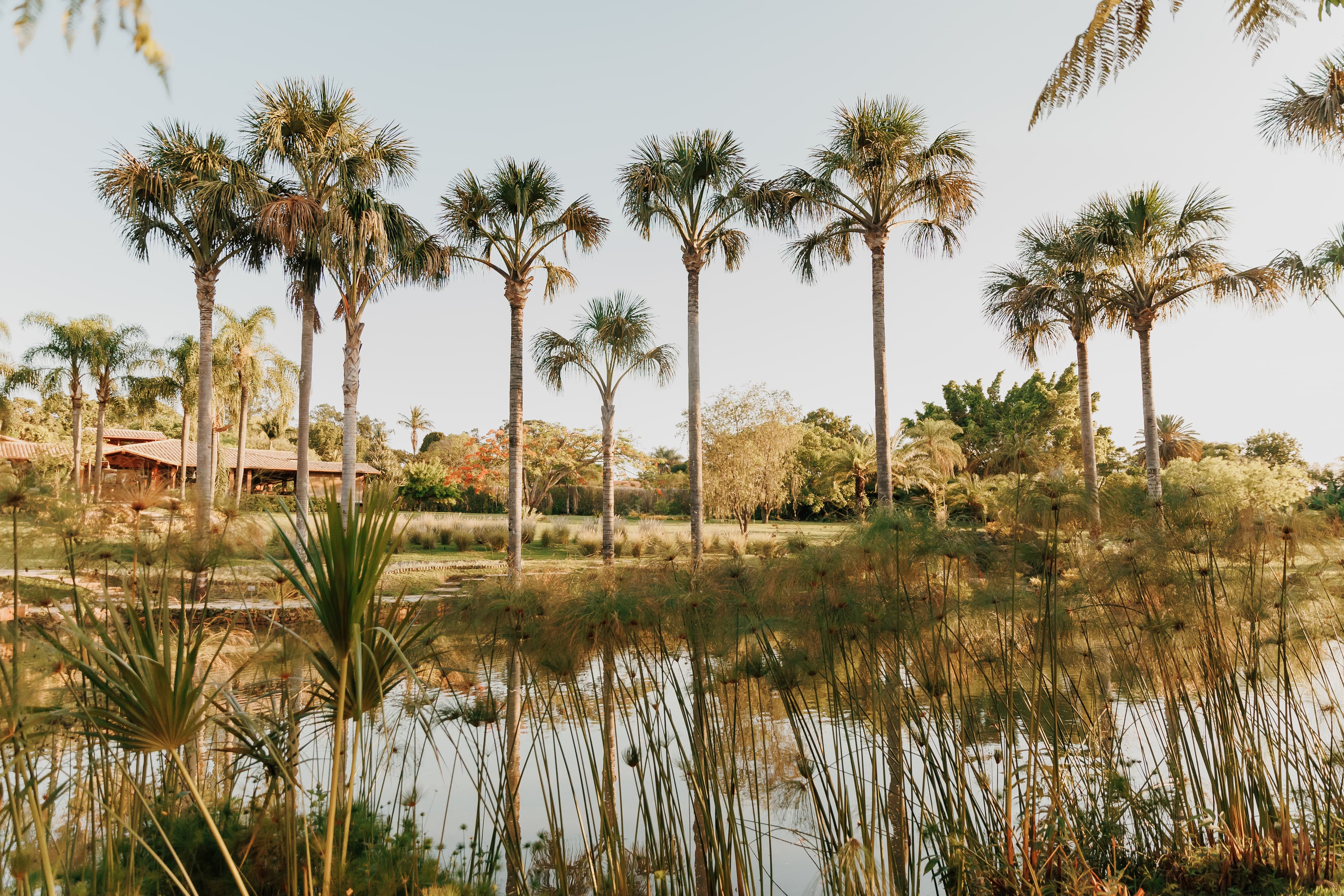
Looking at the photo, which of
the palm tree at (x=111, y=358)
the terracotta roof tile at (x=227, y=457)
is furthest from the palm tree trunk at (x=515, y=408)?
the palm tree at (x=111, y=358)

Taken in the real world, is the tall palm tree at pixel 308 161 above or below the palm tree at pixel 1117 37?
above

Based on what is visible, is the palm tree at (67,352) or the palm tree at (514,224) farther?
the palm tree at (67,352)

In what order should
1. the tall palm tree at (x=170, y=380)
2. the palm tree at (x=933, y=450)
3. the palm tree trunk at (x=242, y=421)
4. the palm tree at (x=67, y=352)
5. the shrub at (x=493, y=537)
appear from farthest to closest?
the tall palm tree at (x=170, y=380), the palm tree at (x=67, y=352), the palm tree trunk at (x=242, y=421), the palm tree at (x=933, y=450), the shrub at (x=493, y=537)

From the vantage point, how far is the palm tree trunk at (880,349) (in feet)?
43.9

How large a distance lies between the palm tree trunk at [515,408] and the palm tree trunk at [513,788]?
8.11 meters

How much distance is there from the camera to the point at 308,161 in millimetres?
15414

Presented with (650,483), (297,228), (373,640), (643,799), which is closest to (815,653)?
(643,799)

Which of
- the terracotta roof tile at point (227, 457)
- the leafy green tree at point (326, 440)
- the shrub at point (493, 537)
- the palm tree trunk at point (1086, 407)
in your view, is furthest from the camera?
the leafy green tree at point (326, 440)

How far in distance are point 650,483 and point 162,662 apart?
3091 centimetres

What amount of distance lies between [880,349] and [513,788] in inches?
463

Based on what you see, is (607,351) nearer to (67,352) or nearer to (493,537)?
(493,537)

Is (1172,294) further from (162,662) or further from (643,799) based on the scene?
(162,662)

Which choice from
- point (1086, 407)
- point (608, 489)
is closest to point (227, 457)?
Result: point (608, 489)

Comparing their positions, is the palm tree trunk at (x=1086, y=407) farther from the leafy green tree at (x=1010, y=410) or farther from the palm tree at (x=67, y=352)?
the palm tree at (x=67, y=352)
